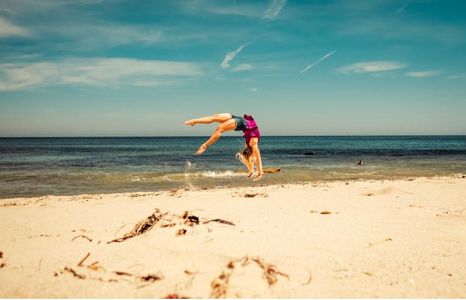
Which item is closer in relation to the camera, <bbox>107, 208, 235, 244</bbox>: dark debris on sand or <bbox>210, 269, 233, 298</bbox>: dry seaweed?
<bbox>210, 269, 233, 298</bbox>: dry seaweed

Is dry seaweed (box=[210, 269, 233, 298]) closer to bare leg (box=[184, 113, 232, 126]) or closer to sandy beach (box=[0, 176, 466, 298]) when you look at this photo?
sandy beach (box=[0, 176, 466, 298])

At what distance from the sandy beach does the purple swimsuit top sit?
166 centimetres

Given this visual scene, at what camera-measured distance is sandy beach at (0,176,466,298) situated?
424cm

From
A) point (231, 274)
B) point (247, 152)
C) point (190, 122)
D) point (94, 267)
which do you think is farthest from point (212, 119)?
point (94, 267)

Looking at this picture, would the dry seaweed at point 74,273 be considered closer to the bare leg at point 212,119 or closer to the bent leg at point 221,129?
the bent leg at point 221,129

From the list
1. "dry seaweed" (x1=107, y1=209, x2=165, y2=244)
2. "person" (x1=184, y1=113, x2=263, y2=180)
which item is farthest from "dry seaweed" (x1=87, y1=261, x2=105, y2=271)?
"person" (x1=184, y1=113, x2=263, y2=180)

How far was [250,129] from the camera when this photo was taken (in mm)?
6383

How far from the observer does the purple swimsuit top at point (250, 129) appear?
6340 millimetres

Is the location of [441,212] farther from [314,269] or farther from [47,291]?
[47,291]

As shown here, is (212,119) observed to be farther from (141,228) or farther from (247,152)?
(141,228)

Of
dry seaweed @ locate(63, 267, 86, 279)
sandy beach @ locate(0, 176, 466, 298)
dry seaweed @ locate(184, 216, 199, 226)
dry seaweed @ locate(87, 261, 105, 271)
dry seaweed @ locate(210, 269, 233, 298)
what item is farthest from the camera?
dry seaweed @ locate(184, 216, 199, 226)

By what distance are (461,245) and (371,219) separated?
7.06 ft

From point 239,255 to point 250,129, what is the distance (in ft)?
7.28

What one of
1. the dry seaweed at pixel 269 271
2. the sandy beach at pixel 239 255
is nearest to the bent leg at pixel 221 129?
the sandy beach at pixel 239 255
